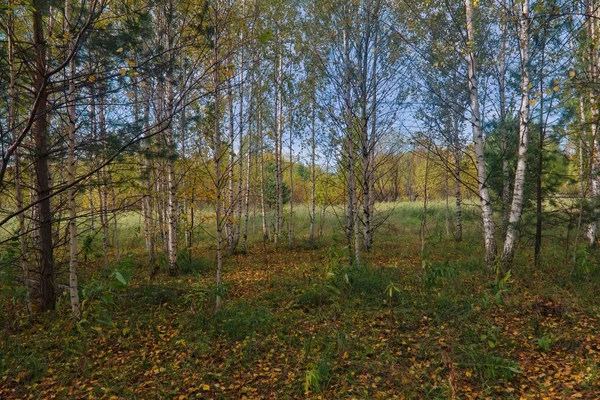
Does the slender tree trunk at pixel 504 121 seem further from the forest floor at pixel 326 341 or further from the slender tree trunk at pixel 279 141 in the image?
the slender tree trunk at pixel 279 141

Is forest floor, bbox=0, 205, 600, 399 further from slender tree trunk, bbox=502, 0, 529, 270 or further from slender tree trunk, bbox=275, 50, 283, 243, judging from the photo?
slender tree trunk, bbox=275, 50, 283, 243

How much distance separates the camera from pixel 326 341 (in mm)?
4102

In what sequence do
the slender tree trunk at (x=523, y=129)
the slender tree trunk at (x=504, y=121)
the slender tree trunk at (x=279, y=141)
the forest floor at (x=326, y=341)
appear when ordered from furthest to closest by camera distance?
the slender tree trunk at (x=279, y=141) < the slender tree trunk at (x=504, y=121) < the slender tree trunk at (x=523, y=129) < the forest floor at (x=326, y=341)

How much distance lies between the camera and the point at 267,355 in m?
3.88

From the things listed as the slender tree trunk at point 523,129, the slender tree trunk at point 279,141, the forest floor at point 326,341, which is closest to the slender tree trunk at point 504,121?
the slender tree trunk at point 523,129

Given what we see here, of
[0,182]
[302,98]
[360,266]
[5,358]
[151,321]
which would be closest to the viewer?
[0,182]

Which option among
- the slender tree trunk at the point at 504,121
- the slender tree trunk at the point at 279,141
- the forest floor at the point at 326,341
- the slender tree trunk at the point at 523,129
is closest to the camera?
the forest floor at the point at 326,341

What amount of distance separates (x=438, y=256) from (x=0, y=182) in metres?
9.42

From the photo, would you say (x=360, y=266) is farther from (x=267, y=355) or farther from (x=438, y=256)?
(x=438, y=256)

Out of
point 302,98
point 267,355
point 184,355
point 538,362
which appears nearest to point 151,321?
point 184,355

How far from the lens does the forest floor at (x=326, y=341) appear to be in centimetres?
327

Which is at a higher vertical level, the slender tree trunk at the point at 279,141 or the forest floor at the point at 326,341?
the slender tree trunk at the point at 279,141

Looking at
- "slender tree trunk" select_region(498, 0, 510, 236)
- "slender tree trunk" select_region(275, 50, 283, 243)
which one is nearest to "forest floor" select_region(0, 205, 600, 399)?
"slender tree trunk" select_region(498, 0, 510, 236)

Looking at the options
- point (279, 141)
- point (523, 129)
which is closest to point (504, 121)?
point (523, 129)
